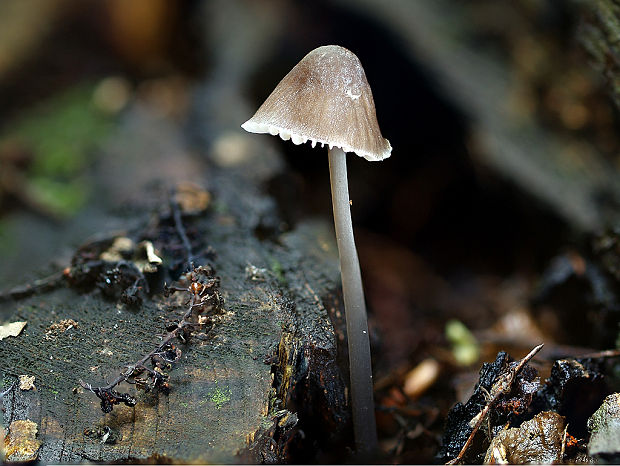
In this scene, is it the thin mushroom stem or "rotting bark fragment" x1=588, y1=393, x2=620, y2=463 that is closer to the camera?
"rotting bark fragment" x1=588, y1=393, x2=620, y2=463

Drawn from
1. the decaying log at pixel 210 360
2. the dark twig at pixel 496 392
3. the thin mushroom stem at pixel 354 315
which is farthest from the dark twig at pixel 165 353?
the dark twig at pixel 496 392

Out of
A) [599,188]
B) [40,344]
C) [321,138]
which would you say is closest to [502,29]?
[599,188]

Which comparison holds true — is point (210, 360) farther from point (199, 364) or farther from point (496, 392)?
point (496, 392)

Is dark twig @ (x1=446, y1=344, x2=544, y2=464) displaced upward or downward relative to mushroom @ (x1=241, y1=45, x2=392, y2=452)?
downward

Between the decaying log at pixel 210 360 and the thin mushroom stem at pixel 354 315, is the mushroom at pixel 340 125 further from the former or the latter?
the decaying log at pixel 210 360

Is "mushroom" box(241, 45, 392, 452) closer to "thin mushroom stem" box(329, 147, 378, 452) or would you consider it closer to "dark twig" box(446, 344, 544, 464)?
"thin mushroom stem" box(329, 147, 378, 452)

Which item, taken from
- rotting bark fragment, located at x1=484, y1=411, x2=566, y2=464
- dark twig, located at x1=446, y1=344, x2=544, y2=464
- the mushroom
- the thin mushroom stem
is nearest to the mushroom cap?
the mushroom
